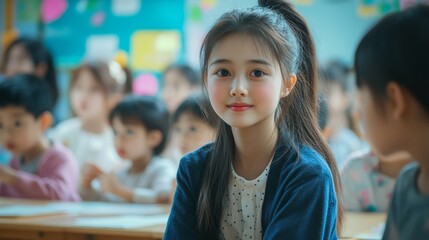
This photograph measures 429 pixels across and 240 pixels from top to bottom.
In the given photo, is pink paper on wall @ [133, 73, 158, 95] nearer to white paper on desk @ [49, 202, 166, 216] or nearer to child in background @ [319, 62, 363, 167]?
child in background @ [319, 62, 363, 167]

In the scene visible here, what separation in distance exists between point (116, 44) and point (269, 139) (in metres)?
3.51

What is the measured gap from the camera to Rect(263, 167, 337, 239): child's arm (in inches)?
55.2

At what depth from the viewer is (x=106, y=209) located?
7.66 feet

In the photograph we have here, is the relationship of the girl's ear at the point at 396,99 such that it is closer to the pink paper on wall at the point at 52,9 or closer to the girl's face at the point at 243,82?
the girl's face at the point at 243,82

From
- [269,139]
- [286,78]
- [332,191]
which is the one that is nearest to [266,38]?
[286,78]

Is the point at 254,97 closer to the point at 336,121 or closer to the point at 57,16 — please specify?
the point at 336,121

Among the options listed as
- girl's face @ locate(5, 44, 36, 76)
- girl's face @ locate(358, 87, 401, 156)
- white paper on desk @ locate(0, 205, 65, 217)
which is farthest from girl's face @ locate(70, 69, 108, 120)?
girl's face @ locate(358, 87, 401, 156)

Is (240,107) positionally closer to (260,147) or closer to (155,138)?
(260,147)

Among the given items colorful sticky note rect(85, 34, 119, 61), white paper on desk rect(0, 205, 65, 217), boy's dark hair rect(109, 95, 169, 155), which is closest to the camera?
white paper on desk rect(0, 205, 65, 217)

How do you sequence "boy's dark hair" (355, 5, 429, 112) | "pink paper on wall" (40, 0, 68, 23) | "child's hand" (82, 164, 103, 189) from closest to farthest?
1. "boy's dark hair" (355, 5, 429, 112)
2. "child's hand" (82, 164, 103, 189)
3. "pink paper on wall" (40, 0, 68, 23)

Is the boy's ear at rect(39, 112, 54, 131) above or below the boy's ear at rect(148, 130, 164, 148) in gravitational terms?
above

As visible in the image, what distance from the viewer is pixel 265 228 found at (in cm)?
153

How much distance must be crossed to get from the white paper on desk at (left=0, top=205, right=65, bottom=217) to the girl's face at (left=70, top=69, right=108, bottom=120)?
145cm

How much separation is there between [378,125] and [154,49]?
3909 mm
